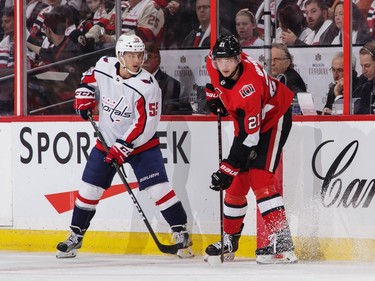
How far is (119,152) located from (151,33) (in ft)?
3.19

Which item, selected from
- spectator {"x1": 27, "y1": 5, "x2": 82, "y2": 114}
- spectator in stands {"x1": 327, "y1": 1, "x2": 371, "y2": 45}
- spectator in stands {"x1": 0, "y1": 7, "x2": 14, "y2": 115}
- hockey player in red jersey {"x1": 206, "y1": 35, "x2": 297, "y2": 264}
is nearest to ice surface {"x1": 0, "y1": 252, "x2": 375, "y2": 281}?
hockey player in red jersey {"x1": 206, "y1": 35, "x2": 297, "y2": 264}

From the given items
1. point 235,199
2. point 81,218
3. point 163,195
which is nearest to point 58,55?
point 81,218

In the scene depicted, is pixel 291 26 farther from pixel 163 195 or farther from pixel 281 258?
pixel 281 258

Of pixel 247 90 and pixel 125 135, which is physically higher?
pixel 247 90

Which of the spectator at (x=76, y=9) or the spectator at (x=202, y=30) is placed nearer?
the spectator at (x=202, y=30)

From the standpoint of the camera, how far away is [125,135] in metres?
7.96

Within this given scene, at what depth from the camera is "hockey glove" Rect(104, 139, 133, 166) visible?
7906mm

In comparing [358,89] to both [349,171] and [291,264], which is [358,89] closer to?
[349,171]

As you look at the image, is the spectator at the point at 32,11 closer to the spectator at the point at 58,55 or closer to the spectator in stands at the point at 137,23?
the spectator at the point at 58,55

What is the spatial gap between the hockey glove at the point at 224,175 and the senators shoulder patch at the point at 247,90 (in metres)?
0.40

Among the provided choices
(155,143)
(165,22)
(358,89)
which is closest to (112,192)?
(155,143)

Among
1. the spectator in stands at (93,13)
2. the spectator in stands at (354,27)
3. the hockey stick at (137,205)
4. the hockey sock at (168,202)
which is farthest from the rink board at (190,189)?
the spectator in stands at (93,13)

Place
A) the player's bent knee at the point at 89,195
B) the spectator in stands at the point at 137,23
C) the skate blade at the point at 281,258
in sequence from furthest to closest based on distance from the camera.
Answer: the spectator in stands at the point at 137,23 → the player's bent knee at the point at 89,195 → the skate blade at the point at 281,258

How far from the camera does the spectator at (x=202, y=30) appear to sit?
27.2 feet
